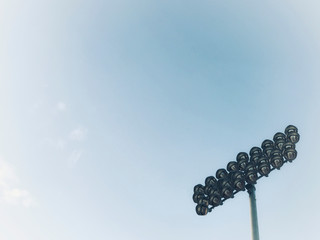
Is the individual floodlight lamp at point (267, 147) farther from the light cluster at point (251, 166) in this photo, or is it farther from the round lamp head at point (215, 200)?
the round lamp head at point (215, 200)

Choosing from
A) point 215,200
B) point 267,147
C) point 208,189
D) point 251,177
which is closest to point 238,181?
point 251,177

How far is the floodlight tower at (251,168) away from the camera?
1021 centimetres

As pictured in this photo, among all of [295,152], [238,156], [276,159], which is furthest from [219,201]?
[295,152]

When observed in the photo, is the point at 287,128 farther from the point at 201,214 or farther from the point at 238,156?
the point at 201,214

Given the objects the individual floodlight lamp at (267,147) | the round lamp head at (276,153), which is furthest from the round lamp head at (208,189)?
the round lamp head at (276,153)

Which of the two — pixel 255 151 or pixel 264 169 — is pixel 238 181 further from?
pixel 255 151

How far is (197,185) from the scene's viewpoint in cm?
1172

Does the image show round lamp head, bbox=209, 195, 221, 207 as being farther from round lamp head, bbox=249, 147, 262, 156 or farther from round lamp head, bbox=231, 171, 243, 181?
round lamp head, bbox=249, 147, 262, 156

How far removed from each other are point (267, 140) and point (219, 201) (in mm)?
2681

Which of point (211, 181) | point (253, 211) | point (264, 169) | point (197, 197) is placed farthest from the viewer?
point (197, 197)

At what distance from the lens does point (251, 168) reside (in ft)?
34.0

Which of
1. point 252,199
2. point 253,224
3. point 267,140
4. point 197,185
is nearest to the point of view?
point 253,224

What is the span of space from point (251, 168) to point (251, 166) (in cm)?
7

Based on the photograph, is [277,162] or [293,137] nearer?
[277,162]
